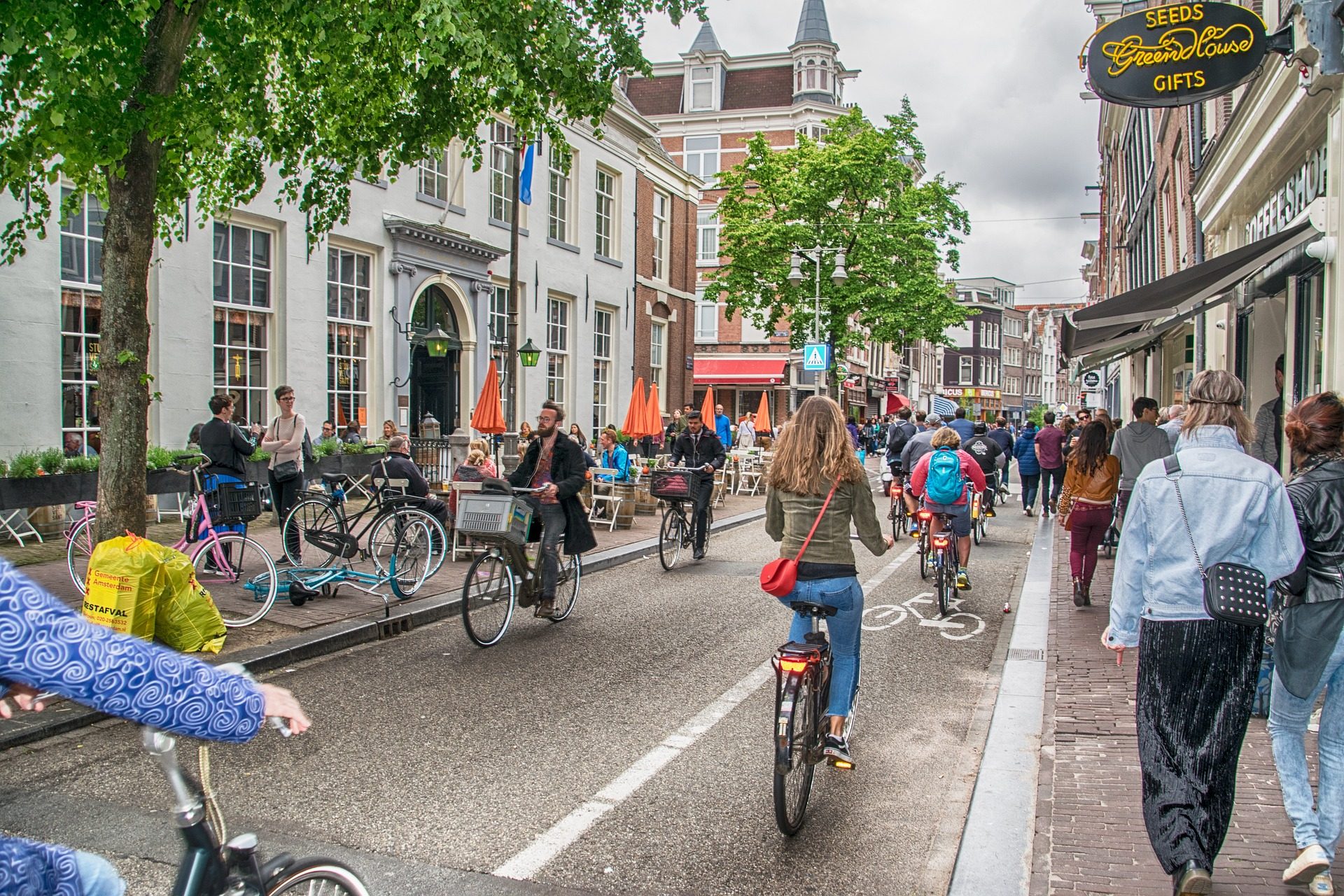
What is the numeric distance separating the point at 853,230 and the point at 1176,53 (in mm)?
25487

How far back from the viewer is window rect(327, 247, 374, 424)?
17719 millimetres

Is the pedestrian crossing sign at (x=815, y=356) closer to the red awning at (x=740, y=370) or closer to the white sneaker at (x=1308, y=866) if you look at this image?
the red awning at (x=740, y=370)

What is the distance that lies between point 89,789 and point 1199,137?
16348 millimetres

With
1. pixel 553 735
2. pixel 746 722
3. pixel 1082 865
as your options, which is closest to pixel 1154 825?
pixel 1082 865

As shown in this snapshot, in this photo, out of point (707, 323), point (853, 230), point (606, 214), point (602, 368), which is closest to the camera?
point (606, 214)

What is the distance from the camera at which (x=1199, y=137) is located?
15539 millimetres

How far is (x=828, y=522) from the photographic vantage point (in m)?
4.76

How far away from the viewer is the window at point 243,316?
15.6 m

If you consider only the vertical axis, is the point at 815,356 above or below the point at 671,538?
above

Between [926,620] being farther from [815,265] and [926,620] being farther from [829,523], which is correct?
[815,265]

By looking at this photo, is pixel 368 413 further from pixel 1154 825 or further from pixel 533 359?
pixel 1154 825

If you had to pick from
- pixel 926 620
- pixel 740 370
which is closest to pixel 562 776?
pixel 926 620

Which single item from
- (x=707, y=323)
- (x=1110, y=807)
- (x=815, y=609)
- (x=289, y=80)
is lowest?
(x=1110, y=807)

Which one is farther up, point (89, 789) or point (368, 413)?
point (368, 413)
